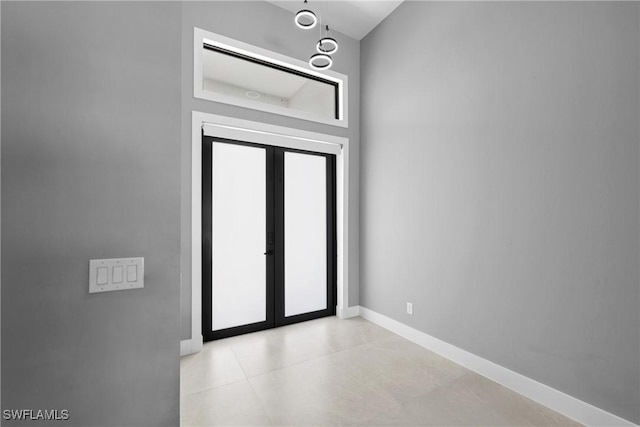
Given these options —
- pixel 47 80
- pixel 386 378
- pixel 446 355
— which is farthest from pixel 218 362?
pixel 47 80

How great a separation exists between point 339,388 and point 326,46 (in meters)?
3.01

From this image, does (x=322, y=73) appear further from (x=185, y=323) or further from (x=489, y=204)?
(x=185, y=323)

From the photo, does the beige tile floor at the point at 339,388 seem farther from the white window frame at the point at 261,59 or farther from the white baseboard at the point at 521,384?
the white window frame at the point at 261,59

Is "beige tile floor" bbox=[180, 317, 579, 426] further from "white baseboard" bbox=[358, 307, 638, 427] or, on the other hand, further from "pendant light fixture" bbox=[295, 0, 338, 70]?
"pendant light fixture" bbox=[295, 0, 338, 70]

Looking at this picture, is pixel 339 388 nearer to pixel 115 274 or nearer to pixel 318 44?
pixel 115 274

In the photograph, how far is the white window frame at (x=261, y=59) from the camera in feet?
9.27

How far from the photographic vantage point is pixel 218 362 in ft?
8.40

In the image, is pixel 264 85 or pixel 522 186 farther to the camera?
pixel 264 85

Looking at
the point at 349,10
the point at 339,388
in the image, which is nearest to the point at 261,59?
the point at 349,10

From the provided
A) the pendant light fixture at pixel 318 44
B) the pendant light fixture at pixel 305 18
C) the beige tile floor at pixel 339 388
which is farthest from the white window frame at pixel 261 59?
the beige tile floor at pixel 339 388

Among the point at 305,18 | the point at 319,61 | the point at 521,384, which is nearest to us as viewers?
the point at 521,384

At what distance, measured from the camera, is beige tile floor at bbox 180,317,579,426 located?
1849 millimetres

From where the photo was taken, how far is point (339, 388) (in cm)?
217

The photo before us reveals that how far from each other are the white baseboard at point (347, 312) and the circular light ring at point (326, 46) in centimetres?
291
